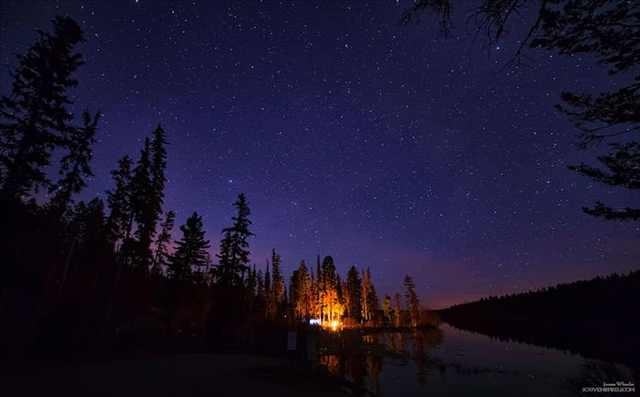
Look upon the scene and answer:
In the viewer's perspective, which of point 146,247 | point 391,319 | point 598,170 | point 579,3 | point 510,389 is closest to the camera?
point 579,3

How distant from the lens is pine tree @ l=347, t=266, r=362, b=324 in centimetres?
9525

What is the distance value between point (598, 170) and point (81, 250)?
43499mm

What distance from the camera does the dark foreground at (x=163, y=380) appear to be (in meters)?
8.10

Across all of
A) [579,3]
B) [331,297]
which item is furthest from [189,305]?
[331,297]

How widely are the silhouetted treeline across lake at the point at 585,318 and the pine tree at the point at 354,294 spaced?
1472 inches

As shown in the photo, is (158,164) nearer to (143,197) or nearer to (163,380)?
(143,197)

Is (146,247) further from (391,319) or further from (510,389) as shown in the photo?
(391,319)

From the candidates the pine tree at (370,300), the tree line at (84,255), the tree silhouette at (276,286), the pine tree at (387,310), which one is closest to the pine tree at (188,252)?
the tree line at (84,255)

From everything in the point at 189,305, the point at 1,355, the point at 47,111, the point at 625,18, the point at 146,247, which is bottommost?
the point at 1,355

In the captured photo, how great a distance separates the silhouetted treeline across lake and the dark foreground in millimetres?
54852

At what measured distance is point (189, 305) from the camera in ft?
112

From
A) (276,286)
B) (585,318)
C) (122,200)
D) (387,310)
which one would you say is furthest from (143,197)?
(585,318)

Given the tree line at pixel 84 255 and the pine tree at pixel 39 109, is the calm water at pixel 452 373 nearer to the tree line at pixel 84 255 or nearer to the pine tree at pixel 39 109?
the tree line at pixel 84 255

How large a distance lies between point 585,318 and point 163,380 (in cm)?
12445
